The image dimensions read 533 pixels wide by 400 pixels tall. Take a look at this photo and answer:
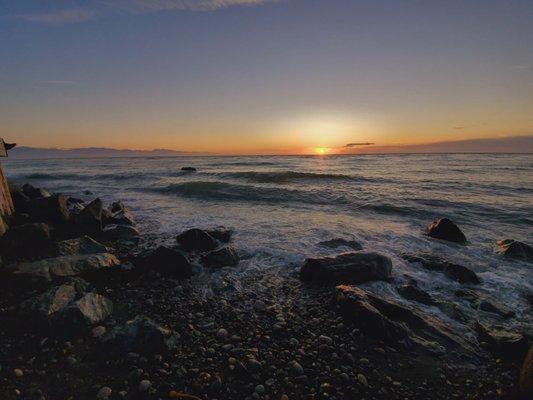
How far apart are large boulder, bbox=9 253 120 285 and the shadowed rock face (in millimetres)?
4860

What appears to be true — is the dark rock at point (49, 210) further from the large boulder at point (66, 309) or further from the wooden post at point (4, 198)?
the large boulder at point (66, 309)

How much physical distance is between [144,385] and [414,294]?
5226 millimetres

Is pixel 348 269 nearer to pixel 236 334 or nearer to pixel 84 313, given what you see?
pixel 236 334

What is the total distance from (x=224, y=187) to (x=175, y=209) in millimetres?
9031

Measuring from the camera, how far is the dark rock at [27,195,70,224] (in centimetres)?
1041

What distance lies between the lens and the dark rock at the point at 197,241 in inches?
373

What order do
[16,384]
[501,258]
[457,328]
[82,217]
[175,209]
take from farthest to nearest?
[175,209] < [82,217] < [501,258] < [457,328] < [16,384]

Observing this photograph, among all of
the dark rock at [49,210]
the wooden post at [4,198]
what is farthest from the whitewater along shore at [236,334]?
the dark rock at [49,210]

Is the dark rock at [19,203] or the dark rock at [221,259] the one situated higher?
the dark rock at [19,203]

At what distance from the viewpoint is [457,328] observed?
5.69 m

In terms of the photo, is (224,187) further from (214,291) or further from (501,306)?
(501,306)

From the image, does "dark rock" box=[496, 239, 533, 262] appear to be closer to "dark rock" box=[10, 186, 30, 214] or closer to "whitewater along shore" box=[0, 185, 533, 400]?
"whitewater along shore" box=[0, 185, 533, 400]

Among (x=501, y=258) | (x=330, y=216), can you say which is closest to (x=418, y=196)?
(x=330, y=216)

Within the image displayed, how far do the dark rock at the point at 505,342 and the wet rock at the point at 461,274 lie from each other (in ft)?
6.91
